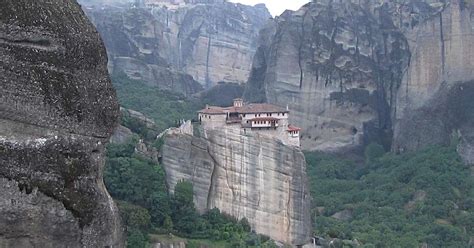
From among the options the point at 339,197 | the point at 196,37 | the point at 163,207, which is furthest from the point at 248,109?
the point at 196,37

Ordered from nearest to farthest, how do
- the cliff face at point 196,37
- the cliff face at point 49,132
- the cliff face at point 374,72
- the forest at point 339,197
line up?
the cliff face at point 49,132 → the forest at point 339,197 → the cliff face at point 374,72 → the cliff face at point 196,37

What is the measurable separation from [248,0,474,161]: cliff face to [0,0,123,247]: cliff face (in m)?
57.1

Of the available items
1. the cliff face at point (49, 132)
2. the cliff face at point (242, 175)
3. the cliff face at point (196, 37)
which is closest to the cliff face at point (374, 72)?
the cliff face at point (196, 37)

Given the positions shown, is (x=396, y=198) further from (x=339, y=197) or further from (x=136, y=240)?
(x=136, y=240)

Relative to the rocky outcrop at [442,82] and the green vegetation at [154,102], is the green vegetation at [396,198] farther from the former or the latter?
the green vegetation at [154,102]

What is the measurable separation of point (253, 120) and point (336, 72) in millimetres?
31543

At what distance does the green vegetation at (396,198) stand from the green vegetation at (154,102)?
13147 mm

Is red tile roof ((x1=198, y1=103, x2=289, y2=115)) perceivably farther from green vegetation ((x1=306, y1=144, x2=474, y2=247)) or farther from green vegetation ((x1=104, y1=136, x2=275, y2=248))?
green vegetation ((x1=306, y1=144, x2=474, y2=247))

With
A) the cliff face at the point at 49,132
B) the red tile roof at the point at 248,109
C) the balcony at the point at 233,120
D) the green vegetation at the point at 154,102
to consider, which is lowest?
the green vegetation at the point at 154,102

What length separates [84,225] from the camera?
1162cm

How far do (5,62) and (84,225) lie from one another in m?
2.73

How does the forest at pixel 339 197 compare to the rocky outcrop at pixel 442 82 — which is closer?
the forest at pixel 339 197

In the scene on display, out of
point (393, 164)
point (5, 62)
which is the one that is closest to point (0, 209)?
point (5, 62)

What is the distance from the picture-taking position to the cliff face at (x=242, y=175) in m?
38.9
